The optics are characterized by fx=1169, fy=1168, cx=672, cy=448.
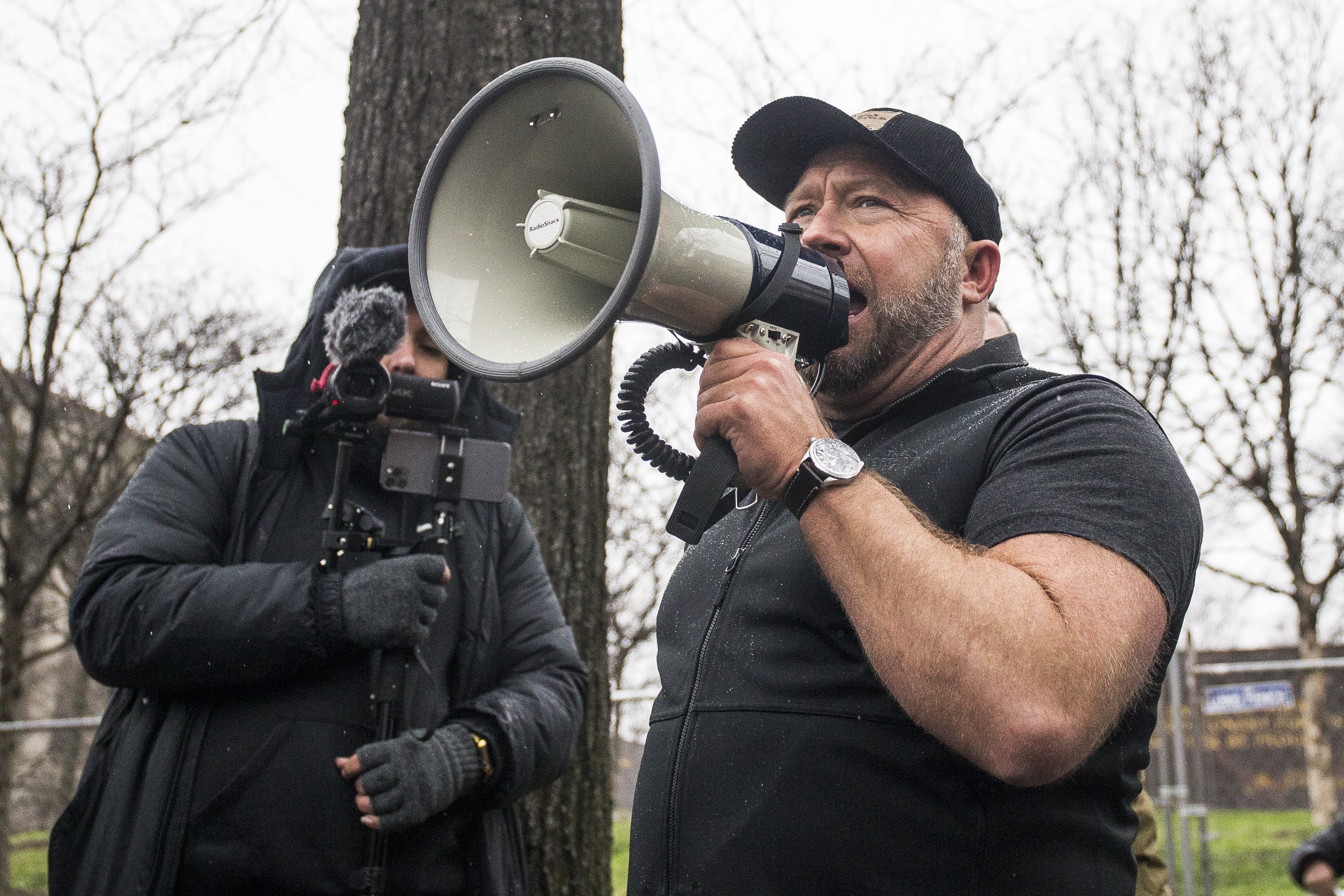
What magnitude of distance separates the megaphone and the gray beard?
0.50 ft

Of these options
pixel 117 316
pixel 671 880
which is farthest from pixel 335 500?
pixel 117 316

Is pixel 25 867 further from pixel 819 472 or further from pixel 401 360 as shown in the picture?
pixel 819 472

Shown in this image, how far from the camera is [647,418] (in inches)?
81.5

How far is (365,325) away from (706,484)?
4.25ft

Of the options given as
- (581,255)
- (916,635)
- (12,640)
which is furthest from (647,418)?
(12,640)

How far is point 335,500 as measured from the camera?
243 cm

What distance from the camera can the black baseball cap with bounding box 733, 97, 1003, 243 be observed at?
206 centimetres

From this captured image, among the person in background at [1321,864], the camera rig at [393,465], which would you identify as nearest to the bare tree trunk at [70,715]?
the camera rig at [393,465]

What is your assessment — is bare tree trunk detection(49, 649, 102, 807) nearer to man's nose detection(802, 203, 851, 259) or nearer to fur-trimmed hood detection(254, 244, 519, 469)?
fur-trimmed hood detection(254, 244, 519, 469)

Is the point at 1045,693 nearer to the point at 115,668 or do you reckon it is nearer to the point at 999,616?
the point at 999,616

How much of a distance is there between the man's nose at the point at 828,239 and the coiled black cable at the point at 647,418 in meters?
0.32

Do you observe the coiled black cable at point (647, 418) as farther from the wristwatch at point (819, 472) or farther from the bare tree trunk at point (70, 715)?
the bare tree trunk at point (70, 715)

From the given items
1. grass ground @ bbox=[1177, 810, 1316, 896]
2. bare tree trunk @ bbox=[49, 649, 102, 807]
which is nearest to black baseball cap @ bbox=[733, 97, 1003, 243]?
bare tree trunk @ bbox=[49, 649, 102, 807]

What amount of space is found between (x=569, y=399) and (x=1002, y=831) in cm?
232
